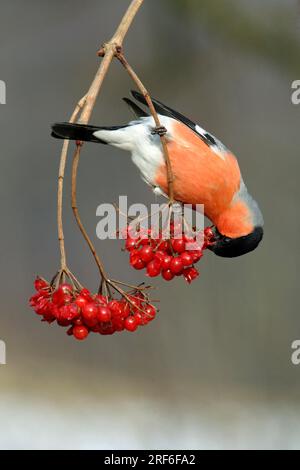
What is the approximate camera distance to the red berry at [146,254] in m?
1.17

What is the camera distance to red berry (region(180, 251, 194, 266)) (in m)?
1.18

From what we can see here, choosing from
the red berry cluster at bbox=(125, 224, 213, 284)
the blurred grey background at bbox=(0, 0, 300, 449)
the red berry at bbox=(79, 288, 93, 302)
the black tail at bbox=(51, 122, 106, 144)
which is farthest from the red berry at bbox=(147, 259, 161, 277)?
the blurred grey background at bbox=(0, 0, 300, 449)

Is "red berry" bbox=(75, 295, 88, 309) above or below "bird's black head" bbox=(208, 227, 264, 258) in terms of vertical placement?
below

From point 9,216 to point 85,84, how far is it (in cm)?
54

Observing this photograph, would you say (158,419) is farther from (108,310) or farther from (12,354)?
(108,310)

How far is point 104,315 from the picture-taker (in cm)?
112

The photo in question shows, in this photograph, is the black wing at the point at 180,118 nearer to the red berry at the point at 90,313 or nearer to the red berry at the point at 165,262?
the red berry at the point at 165,262

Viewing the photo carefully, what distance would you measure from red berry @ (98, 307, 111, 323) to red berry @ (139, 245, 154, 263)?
11 centimetres

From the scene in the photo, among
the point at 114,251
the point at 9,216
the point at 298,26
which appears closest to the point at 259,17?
the point at 298,26

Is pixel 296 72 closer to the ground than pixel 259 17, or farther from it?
closer to the ground

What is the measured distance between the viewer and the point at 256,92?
99.3 inches

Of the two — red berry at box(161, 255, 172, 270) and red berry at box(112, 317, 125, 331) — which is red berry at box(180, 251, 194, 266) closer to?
red berry at box(161, 255, 172, 270)

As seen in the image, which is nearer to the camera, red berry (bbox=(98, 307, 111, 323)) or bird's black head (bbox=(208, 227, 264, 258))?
red berry (bbox=(98, 307, 111, 323))

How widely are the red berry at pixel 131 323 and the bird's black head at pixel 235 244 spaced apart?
34 cm
